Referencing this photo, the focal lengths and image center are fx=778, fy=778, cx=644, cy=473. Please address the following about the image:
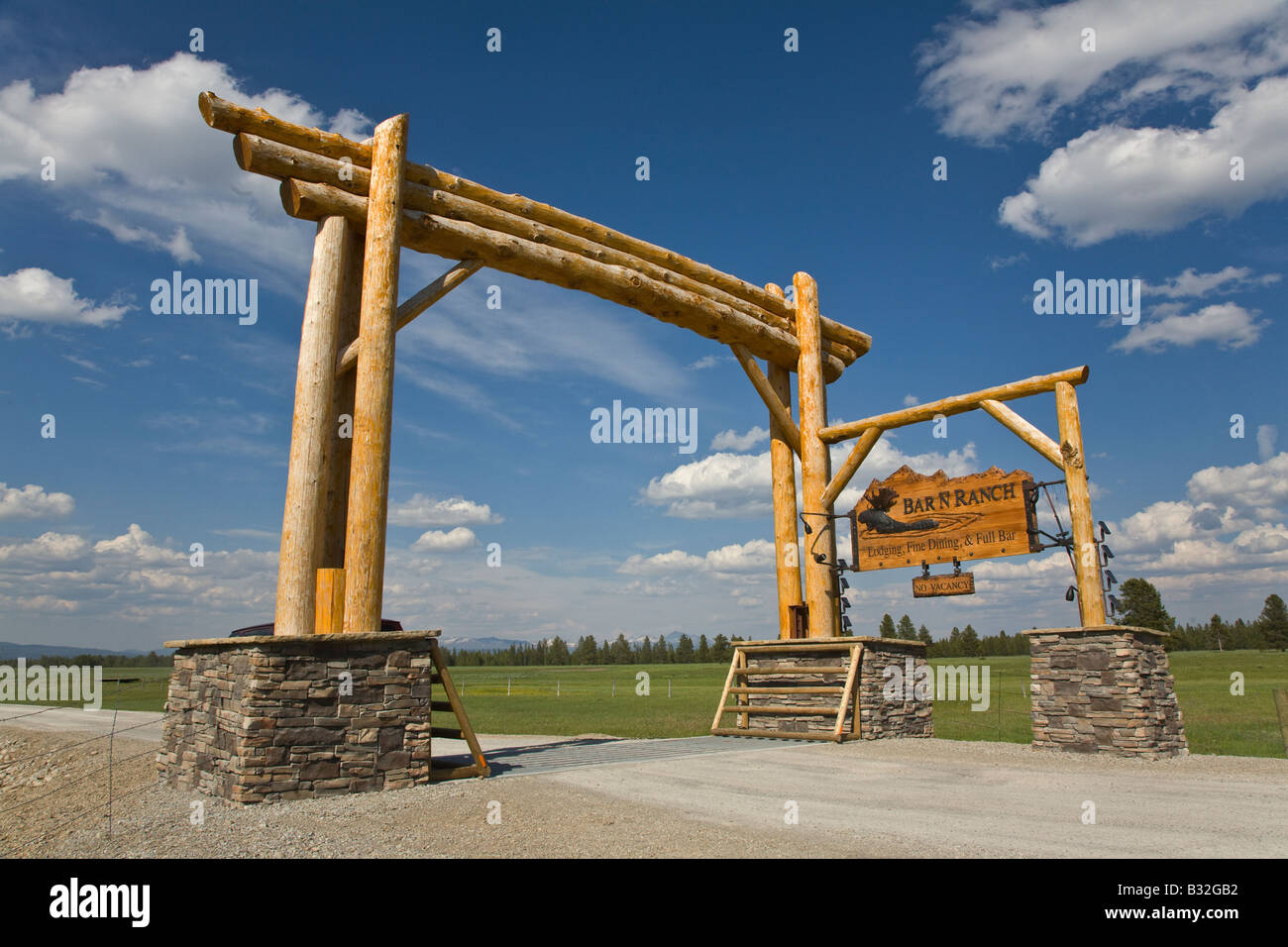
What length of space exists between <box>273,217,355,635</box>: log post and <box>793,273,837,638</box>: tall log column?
8.34 metres

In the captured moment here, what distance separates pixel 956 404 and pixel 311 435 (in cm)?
979

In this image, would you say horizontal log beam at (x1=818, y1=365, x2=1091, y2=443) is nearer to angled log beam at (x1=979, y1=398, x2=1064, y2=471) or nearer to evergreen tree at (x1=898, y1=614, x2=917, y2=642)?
angled log beam at (x1=979, y1=398, x2=1064, y2=471)

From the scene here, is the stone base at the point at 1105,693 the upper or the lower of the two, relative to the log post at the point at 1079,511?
lower

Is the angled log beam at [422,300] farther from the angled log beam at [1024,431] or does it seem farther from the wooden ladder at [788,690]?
the angled log beam at [1024,431]

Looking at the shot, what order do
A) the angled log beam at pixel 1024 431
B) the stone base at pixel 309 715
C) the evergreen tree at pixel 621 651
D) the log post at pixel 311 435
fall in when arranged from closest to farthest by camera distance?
the stone base at pixel 309 715, the log post at pixel 311 435, the angled log beam at pixel 1024 431, the evergreen tree at pixel 621 651

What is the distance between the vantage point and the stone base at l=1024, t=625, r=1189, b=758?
10156 millimetres

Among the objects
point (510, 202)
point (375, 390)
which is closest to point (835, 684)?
point (375, 390)

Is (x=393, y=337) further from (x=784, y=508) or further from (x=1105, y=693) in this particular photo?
(x=1105, y=693)

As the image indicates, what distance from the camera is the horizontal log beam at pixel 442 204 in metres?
9.02

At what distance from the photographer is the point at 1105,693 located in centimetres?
1040

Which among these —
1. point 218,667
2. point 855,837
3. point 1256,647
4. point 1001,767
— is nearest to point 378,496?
point 218,667

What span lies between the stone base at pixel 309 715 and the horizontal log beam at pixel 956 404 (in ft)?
27.9

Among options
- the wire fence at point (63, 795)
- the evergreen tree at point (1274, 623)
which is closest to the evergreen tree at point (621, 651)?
the evergreen tree at point (1274, 623)
